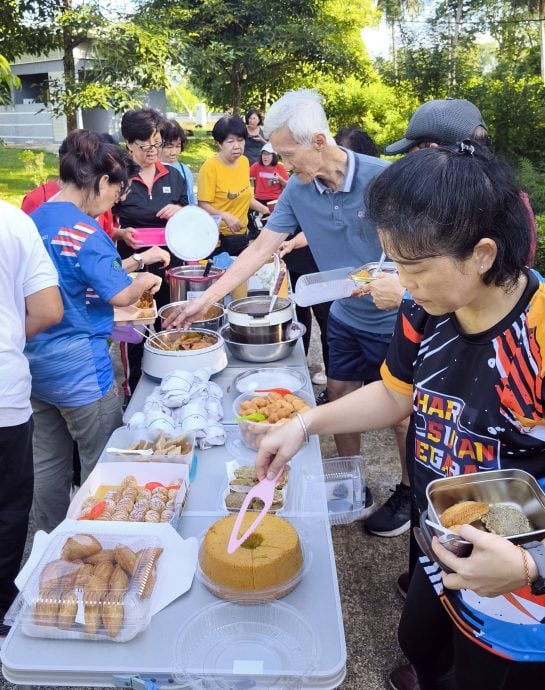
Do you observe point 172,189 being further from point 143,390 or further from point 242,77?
point 242,77

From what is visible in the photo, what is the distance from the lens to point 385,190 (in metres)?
1.11

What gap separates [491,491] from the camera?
1.12 metres

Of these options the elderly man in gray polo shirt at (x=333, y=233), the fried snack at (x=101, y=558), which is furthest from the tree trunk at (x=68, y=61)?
the fried snack at (x=101, y=558)

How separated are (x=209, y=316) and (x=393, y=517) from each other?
54.4 inches

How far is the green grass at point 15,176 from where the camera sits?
38.6 ft

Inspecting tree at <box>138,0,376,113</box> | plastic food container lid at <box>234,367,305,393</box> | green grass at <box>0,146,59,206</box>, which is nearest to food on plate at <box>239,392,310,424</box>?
plastic food container lid at <box>234,367,305,393</box>

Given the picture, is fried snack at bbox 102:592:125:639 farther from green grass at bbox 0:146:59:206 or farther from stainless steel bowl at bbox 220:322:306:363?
green grass at bbox 0:146:59:206

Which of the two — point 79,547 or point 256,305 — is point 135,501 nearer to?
point 79,547

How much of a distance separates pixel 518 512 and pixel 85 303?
5.70 feet

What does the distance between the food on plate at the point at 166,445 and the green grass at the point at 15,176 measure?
998 centimetres

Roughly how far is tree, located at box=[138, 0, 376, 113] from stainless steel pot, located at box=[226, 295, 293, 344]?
28.0 ft

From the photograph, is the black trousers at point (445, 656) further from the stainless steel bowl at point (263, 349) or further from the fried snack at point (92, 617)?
the stainless steel bowl at point (263, 349)

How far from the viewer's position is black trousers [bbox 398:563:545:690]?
1.23 metres

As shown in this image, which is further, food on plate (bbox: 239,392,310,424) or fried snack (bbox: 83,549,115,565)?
food on plate (bbox: 239,392,310,424)
